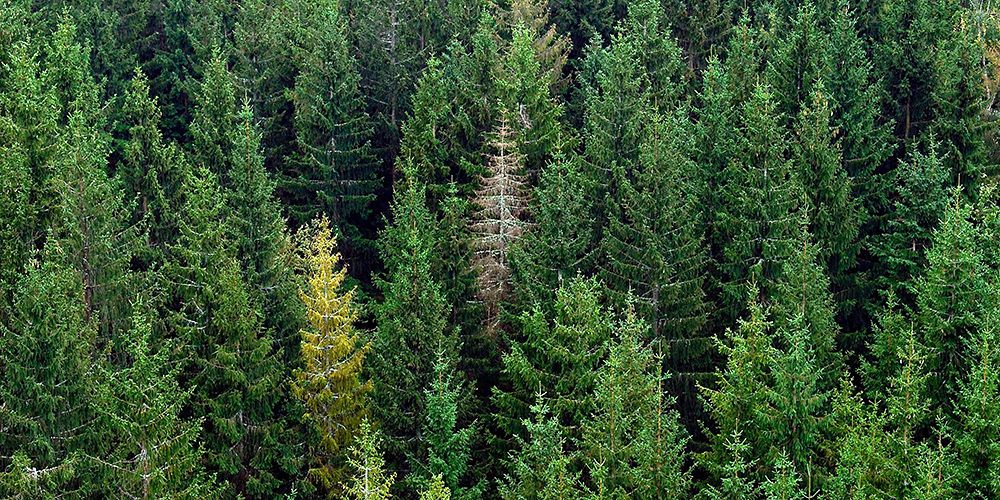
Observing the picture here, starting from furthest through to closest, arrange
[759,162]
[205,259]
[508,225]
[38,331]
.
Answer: [508,225] < [759,162] < [205,259] < [38,331]

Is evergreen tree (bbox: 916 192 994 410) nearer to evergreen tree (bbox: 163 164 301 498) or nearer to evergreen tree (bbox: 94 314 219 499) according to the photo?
evergreen tree (bbox: 163 164 301 498)

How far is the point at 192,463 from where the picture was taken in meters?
25.0

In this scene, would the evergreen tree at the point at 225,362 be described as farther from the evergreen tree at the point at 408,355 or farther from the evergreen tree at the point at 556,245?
the evergreen tree at the point at 556,245

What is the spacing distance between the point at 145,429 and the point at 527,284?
1146 centimetres

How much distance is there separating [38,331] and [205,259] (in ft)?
15.6

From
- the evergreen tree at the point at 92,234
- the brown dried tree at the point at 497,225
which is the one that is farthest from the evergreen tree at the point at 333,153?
the evergreen tree at the point at 92,234

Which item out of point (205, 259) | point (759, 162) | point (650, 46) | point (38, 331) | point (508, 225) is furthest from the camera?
point (650, 46)

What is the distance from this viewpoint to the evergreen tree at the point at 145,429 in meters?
23.5

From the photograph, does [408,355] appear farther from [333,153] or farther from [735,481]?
[333,153]

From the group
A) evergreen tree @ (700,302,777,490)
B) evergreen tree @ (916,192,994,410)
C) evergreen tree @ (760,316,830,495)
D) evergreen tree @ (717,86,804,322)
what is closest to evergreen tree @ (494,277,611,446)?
evergreen tree @ (700,302,777,490)

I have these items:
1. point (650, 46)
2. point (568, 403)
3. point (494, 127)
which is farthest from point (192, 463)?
point (650, 46)

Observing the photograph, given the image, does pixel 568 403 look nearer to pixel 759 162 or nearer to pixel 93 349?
pixel 759 162

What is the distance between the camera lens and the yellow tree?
91.6 ft

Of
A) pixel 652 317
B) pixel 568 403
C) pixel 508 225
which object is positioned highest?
pixel 508 225
